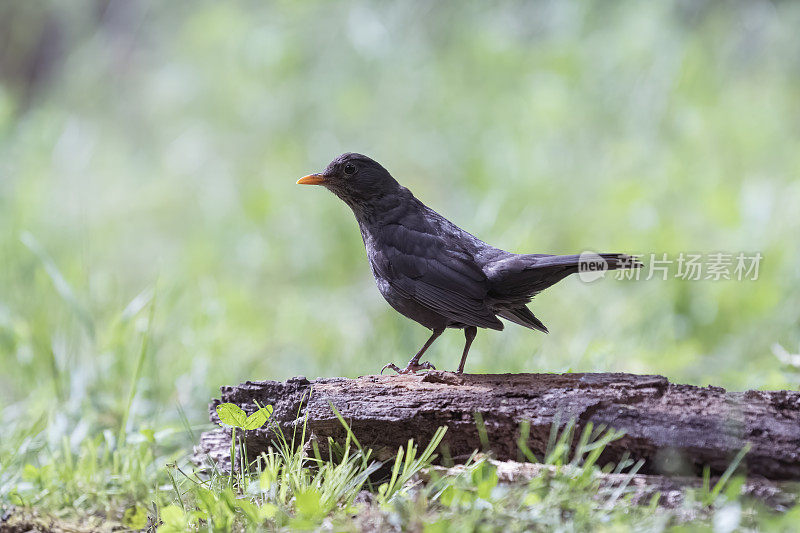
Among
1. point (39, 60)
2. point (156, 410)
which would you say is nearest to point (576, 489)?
point (156, 410)

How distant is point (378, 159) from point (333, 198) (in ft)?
2.82

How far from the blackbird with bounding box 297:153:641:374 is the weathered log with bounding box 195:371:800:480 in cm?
42

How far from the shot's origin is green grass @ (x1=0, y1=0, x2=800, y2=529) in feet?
15.3

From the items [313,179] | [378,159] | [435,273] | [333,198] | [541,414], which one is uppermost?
[378,159]

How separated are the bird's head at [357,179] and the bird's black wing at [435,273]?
0.62 ft

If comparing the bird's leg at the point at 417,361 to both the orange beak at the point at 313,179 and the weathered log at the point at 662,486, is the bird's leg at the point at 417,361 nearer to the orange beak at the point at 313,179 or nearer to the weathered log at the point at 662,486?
the orange beak at the point at 313,179

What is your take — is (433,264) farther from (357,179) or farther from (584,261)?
(584,261)

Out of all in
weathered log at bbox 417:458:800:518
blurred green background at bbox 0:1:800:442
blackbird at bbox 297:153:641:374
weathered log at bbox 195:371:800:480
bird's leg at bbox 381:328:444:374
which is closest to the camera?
weathered log at bbox 417:458:800:518

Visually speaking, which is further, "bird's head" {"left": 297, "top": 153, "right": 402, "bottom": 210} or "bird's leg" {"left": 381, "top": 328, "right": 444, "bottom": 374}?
"bird's head" {"left": 297, "top": 153, "right": 402, "bottom": 210}

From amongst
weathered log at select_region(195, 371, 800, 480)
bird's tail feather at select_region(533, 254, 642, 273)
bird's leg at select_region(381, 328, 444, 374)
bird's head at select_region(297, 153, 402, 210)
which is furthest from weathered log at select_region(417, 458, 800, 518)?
bird's head at select_region(297, 153, 402, 210)

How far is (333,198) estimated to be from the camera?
6.95 m

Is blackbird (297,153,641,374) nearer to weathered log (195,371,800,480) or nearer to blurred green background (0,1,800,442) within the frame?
weathered log (195,371,800,480)

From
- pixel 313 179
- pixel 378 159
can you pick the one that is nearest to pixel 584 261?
pixel 313 179

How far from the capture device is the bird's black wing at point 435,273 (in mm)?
3221
